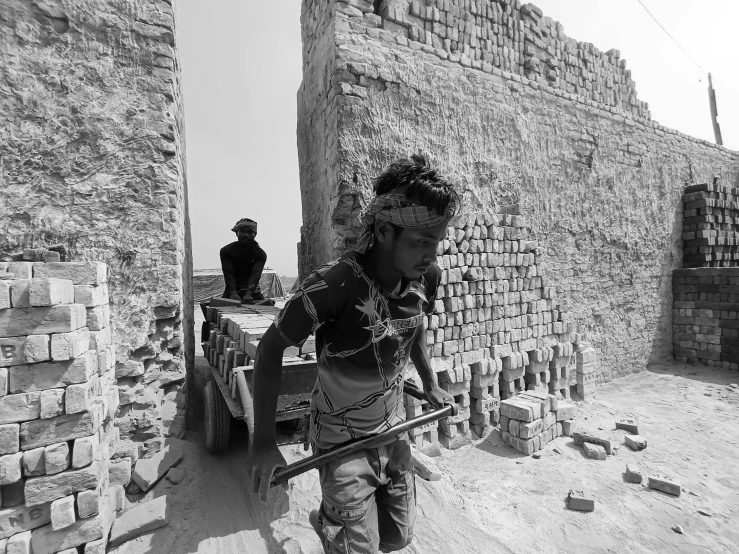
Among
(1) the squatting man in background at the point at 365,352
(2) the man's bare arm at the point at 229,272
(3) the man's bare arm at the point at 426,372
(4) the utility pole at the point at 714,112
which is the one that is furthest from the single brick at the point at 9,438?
(4) the utility pole at the point at 714,112

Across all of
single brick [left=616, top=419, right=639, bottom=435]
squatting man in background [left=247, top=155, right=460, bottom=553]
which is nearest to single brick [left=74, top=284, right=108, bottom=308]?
squatting man in background [left=247, top=155, right=460, bottom=553]

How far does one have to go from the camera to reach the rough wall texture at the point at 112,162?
3318 mm

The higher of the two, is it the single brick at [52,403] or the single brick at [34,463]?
the single brick at [52,403]

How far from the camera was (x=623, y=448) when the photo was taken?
502cm

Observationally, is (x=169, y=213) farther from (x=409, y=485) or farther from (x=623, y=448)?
(x=623, y=448)

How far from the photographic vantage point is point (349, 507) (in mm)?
1516

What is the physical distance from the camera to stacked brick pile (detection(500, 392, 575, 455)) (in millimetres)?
4715

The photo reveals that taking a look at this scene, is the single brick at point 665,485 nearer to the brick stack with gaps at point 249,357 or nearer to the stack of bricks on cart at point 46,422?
the brick stack with gaps at point 249,357

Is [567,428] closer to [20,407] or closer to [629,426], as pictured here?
[629,426]

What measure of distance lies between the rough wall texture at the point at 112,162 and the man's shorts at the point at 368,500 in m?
2.92

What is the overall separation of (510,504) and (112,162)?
5.32 m

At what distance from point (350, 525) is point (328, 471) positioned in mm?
228

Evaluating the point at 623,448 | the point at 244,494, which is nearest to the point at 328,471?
the point at 244,494

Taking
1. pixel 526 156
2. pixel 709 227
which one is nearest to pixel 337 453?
pixel 526 156
